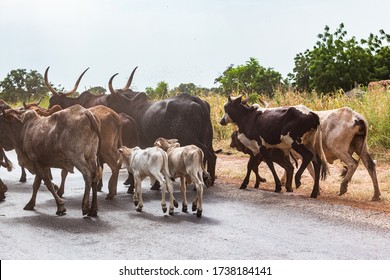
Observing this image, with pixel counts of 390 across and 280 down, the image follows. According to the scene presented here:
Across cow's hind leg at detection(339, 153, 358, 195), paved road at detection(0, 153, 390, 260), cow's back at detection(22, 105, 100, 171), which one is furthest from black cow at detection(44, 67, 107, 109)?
cow's hind leg at detection(339, 153, 358, 195)

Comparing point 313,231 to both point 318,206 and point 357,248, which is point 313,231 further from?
point 318,206

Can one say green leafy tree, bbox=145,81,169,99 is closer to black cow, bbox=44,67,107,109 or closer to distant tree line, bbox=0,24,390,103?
distant tree line, bbox=0,24,390,103

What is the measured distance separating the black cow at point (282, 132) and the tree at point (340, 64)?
480 inches

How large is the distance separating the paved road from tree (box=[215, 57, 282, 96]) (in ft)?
43.7

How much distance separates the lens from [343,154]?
11.4 metres

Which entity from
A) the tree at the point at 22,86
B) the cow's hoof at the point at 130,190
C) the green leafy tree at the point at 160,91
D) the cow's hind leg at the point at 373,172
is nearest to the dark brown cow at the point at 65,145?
the cow's hoof at the point at 130,190

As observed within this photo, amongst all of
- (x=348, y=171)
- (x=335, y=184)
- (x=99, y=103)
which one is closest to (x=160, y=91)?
(x=99, y=103)

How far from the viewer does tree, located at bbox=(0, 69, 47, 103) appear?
17.5 meters

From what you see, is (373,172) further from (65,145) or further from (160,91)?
(160,91)

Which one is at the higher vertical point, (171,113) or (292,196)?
(171,113)

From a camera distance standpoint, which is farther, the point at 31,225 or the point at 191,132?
the point at 191,132
